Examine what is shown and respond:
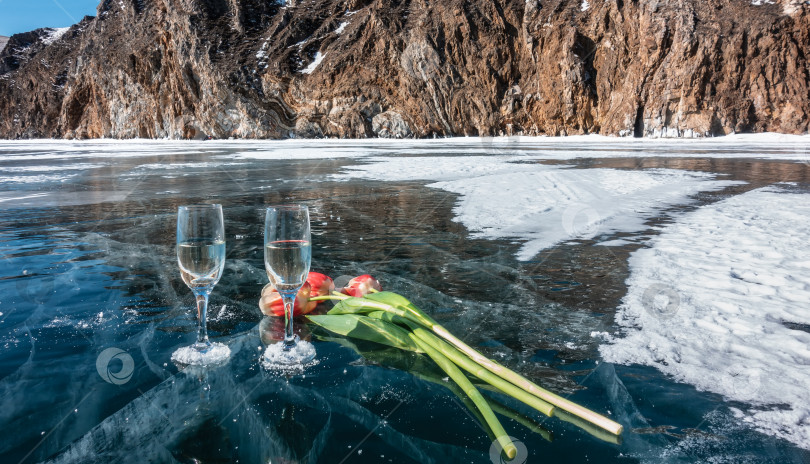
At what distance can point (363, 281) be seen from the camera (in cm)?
240

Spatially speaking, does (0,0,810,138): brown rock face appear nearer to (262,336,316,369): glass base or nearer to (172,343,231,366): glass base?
(262,336,316,369): glass base

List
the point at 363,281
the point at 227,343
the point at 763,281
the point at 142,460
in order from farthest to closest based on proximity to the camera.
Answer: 1. the point at 763,281
2. the point at 363,281
3. the point at 227,343
4. the point at 142,460

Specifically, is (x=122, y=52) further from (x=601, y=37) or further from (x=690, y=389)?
(x=690, y=389)

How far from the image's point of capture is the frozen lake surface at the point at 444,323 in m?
1.43

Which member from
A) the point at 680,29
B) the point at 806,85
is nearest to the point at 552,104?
the point at 680,29

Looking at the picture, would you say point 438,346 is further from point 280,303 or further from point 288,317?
point 280,303

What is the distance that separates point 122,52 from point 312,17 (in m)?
25.9

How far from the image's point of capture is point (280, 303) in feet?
7.82

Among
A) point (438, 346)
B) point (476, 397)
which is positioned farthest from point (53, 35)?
point (476, 397)

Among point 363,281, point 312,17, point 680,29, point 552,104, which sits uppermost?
point 312,17

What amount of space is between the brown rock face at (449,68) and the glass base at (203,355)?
49766mm

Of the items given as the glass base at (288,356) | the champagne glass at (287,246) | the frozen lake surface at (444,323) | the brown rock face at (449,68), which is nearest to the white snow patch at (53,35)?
the brown rock face at (449,68)

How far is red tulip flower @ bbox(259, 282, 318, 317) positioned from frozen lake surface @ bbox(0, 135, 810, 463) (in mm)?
70

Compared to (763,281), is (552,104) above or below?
above
